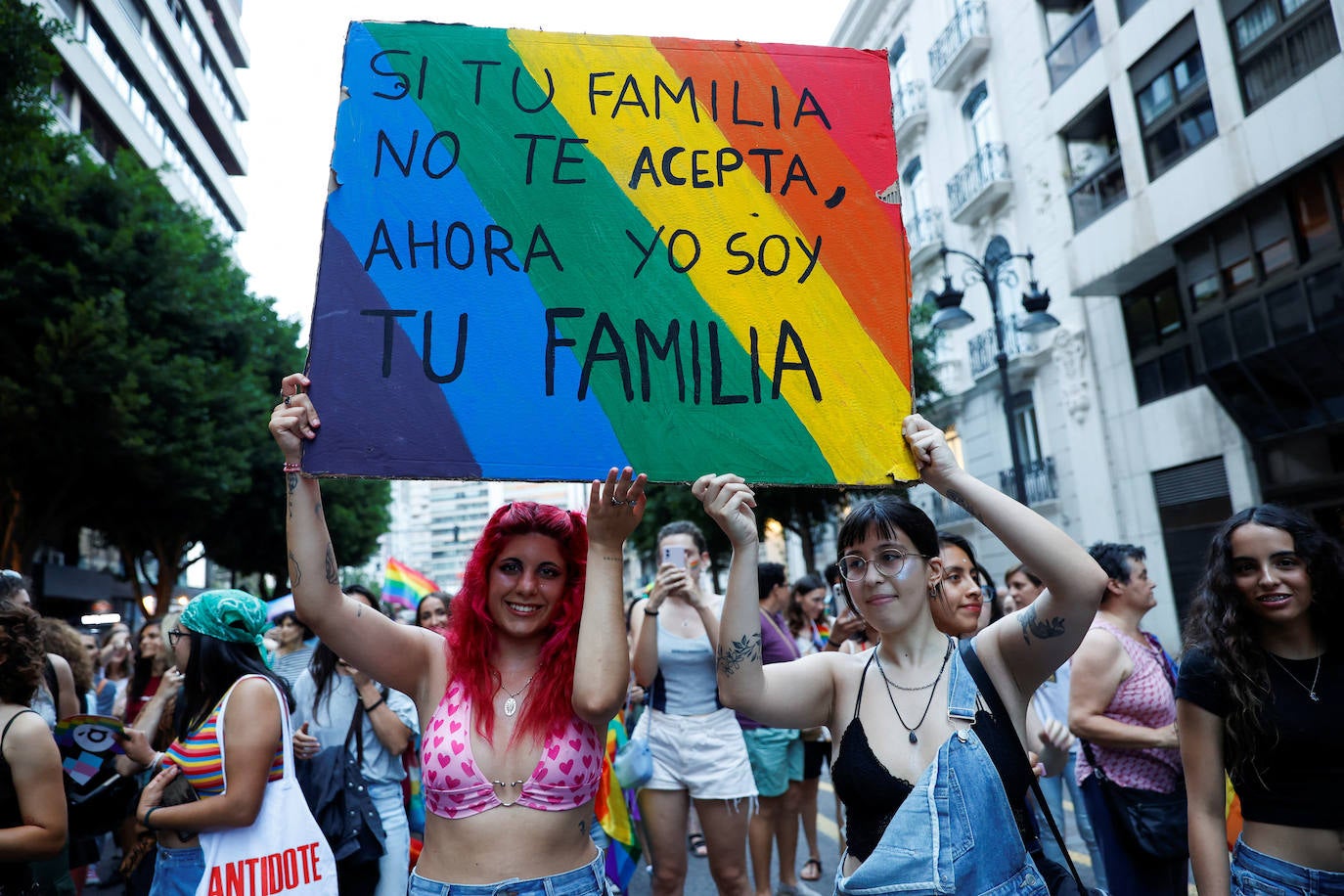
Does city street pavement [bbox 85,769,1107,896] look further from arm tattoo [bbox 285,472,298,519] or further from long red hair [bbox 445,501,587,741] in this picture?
arm tattoo [bbox 285,472,298,519]

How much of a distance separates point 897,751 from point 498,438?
4.01ft

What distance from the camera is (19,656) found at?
3156 mm

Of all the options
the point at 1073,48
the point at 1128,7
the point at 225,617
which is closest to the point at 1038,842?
the point at 225,617

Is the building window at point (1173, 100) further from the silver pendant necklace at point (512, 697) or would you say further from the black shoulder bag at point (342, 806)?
the silver pendant necklace at point (512, 697)

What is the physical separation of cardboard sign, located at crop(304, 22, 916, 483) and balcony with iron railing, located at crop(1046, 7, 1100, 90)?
17461 millimetres

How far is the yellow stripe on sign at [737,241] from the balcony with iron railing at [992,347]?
1891 cm

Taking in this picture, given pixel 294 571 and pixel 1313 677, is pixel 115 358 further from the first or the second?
pixel 1313 677

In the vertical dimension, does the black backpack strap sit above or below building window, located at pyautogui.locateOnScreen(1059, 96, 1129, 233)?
below

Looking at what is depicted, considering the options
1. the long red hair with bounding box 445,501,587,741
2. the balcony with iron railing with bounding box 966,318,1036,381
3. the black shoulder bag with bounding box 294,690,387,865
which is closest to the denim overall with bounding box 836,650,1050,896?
the long red hair with bounding box 445,501,587,741

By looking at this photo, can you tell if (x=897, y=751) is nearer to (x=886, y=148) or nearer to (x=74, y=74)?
(x=886, y=148)

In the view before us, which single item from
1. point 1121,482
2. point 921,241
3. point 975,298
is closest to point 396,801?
point 1121,482

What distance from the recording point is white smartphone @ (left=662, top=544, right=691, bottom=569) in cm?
449

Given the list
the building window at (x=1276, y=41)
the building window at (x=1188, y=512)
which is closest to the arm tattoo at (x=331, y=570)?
the building window at (x=1276, y=41)

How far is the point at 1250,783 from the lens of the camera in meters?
2.57
